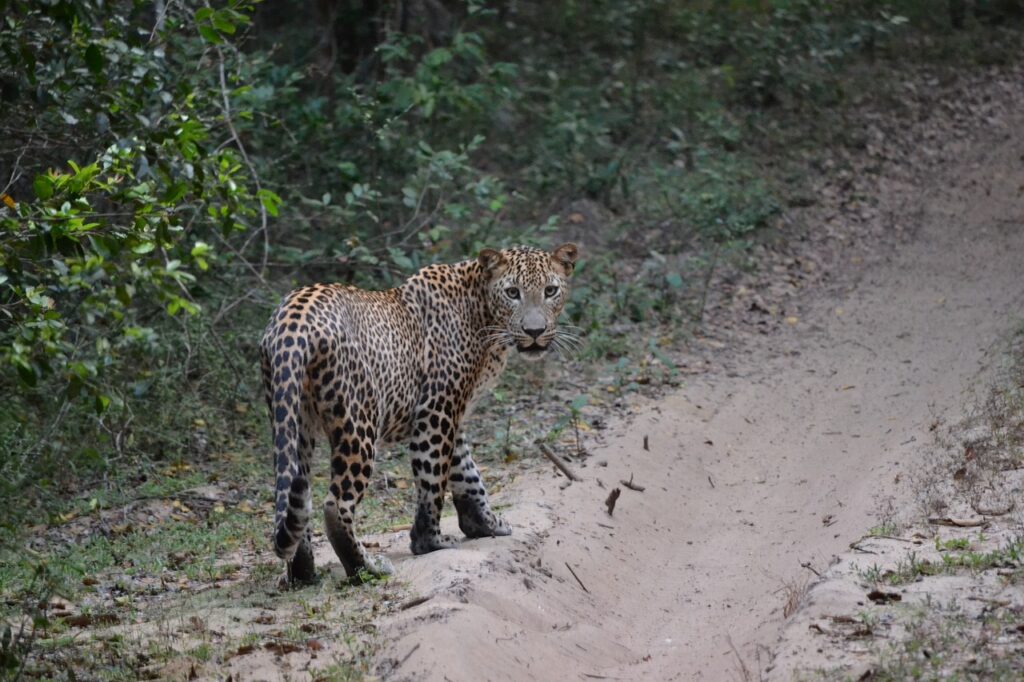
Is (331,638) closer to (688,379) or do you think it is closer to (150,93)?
(150,93)

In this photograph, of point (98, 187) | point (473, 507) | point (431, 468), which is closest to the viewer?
point (98, 187)

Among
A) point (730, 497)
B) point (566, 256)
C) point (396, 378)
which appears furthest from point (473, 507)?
point (730, 497)

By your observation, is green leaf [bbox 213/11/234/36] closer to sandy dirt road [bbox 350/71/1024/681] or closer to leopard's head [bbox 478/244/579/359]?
leopard's head [bbox 478/244/579/359]

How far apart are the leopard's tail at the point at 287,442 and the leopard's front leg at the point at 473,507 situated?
1.38 metres

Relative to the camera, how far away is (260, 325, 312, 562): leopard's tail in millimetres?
6613

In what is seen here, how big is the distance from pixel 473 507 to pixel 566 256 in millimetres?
1918

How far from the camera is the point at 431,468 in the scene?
7773mm

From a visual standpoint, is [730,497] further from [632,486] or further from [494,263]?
[494,263]

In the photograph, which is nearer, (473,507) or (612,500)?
(473,507)

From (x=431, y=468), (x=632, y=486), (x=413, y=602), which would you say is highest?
(x=431, y=468)

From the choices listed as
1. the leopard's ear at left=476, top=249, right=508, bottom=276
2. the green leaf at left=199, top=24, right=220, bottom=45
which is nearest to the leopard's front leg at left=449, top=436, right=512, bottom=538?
the leopard's ear at left=476, top=249, right=508, bottom=276

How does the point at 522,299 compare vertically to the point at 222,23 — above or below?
below

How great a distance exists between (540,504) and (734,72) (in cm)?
1191

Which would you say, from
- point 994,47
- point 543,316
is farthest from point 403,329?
point 994,47
